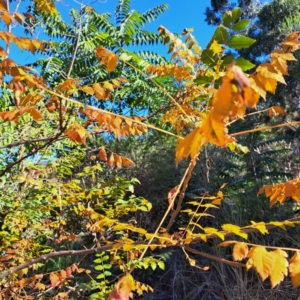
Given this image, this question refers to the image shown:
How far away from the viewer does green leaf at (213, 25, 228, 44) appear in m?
1.12

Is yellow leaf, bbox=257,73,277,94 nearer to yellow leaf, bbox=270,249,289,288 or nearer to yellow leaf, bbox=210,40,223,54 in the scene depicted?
yellow leaf, bbox=210,40,223,54

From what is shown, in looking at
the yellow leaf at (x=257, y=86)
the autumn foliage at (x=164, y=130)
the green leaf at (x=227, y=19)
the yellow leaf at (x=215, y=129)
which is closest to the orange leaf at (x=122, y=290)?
the autumn foliage at (x=164, y=130)

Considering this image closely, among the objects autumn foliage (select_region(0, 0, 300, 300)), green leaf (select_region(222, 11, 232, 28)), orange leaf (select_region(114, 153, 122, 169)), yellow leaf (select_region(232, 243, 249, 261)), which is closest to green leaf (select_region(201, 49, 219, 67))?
autumn foliage (select_region(0, 0, 300, 300))

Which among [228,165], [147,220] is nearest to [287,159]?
[228,165]

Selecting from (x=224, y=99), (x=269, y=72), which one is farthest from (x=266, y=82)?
(x=224, y=99)

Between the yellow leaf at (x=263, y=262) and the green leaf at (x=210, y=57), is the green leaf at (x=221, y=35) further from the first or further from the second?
the yellow leaf at (x=263, y=262)

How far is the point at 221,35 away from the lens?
1122 mm

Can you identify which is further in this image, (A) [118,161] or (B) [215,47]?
(A) [118,161]

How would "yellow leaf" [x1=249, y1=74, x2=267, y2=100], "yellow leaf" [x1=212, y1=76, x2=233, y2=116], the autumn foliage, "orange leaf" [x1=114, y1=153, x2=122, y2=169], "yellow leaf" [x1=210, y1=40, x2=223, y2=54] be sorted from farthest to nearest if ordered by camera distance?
1. "orange leaf" [x1=114, y1=153, x2=122, y2=169]
2. "yellow leaf" [x1=210, y1=40, x2=223, y2=54]
3. "yellow leaf" [x1=249, y1=74, x2=267, y2=100]
4. the autumn foliage
5. "yellow leaf" [x1=212, y1=76, x2=233, y2=116]

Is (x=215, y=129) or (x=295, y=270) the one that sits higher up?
(x=215, y=129)

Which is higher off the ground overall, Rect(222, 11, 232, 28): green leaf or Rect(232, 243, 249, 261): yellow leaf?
Rect(222, 11, 232, 28): green leaf

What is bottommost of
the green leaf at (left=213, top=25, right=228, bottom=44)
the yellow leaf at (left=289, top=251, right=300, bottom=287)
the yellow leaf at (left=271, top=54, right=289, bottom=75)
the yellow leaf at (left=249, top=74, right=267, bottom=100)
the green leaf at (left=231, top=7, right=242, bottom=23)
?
the yellow leaf at (left=289, top=251, right=300, bottom=287)

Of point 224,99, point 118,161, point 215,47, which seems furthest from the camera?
point 118,161

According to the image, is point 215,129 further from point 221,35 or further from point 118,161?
point 118,161
